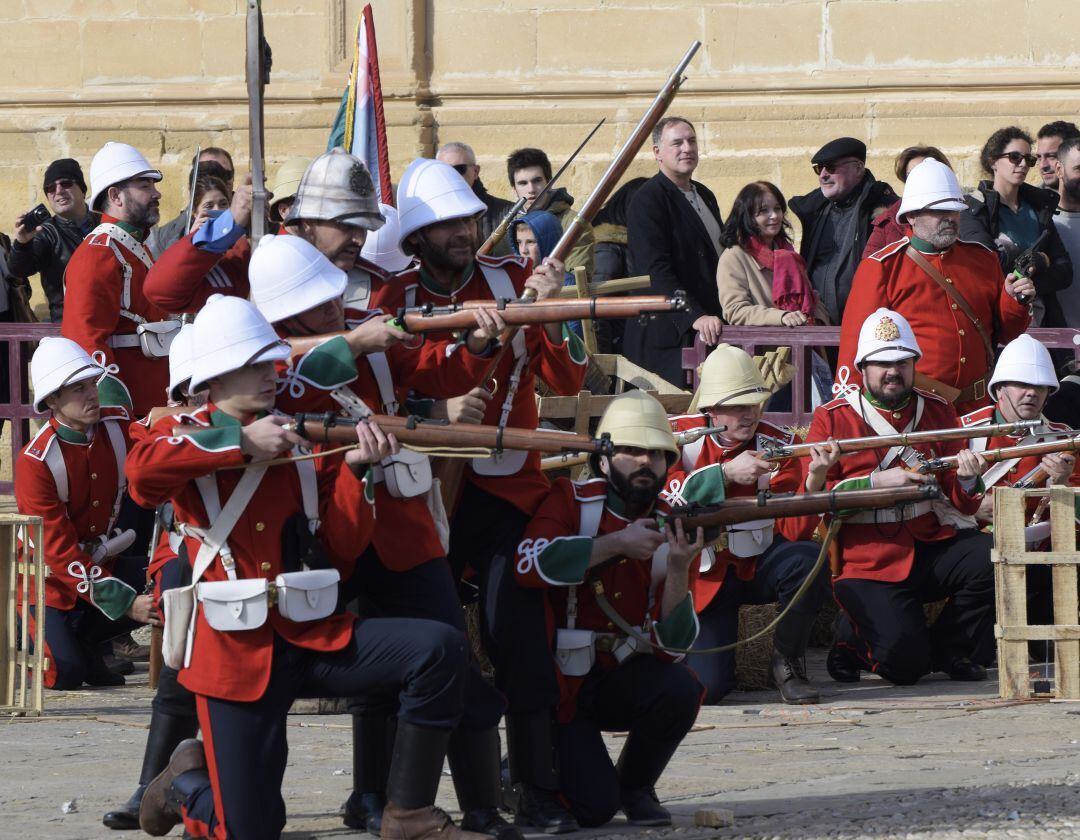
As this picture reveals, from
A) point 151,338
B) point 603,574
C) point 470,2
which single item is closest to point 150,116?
point 470,2

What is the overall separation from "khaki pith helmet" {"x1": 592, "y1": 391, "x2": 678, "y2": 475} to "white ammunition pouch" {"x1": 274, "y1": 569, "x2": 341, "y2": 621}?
3.98 feet

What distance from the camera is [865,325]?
9.36 metres

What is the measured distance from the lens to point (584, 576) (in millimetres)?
6879

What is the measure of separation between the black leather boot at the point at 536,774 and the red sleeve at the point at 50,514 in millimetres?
3118

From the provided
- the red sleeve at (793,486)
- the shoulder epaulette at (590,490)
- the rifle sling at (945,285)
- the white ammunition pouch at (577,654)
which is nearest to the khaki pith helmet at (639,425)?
the shoulder epaulette at (590,490)

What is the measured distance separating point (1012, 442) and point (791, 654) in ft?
4.21

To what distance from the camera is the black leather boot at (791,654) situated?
361 inches

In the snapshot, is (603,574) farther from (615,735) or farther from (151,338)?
(151,338)

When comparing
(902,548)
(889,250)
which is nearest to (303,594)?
(902,548)

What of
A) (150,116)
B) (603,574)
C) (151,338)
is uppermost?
(150,116)

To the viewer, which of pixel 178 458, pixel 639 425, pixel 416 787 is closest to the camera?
pixel 178 458

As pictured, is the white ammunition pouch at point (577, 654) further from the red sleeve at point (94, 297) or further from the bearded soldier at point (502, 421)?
the red sleeve at point (94, 297)

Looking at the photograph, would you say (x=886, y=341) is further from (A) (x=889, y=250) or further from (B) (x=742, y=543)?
(B) (x=742, y=543)

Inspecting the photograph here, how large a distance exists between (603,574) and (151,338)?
10.4 feet
